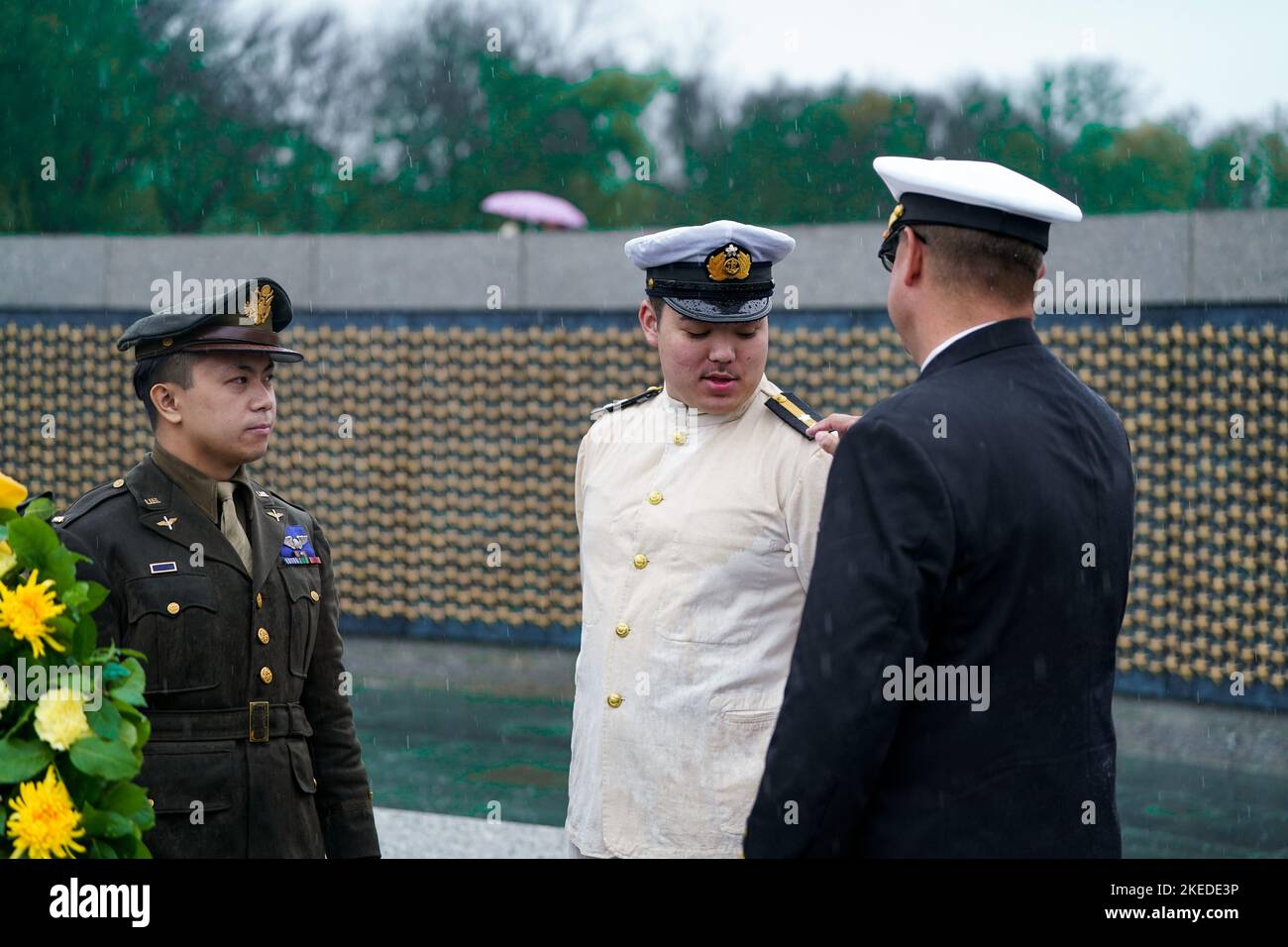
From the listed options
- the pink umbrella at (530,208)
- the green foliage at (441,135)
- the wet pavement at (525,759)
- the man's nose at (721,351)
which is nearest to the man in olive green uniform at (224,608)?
the man's nose at (721,351)

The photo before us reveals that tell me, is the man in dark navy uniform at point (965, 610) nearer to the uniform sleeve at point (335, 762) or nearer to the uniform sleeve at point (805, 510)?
the uniform sleeve at point (805, 510)

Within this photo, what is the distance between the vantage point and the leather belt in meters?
3.08

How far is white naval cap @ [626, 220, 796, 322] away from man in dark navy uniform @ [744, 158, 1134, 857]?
926mm

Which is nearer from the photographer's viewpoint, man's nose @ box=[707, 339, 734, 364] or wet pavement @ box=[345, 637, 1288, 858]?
man's nose @ box=[707, 339, 734, 364]

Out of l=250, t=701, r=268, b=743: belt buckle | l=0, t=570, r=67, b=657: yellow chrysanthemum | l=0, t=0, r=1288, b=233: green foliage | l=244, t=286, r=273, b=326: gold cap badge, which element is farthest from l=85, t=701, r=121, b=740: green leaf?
l=0, t=0, r=1288, b=233: green foliage

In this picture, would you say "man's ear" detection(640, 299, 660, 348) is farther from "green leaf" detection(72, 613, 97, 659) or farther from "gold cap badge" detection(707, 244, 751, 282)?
"green leaf" detection(72, 613, 97, 659)

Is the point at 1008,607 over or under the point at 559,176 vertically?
under

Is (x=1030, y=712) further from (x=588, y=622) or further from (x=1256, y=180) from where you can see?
(x=1256, y=180)

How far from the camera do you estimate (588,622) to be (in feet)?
11.0

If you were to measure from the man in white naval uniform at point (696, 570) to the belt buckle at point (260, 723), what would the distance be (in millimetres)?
699

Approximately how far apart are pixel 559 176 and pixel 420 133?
8.67ft

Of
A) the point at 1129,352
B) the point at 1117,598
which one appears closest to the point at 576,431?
the point at 1129,352

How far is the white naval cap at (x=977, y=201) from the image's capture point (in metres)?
2.38

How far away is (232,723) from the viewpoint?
10.3 ft
